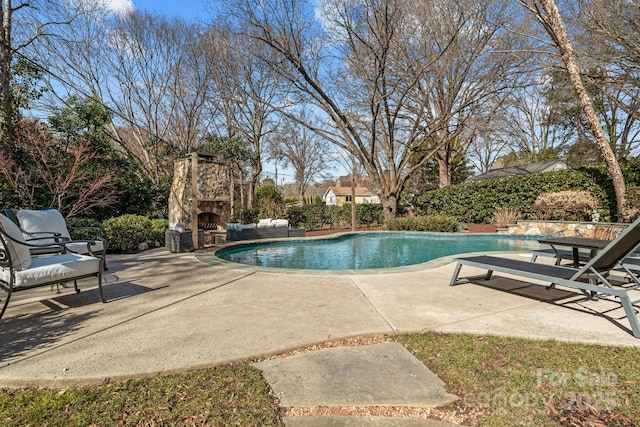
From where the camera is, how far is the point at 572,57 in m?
9.13

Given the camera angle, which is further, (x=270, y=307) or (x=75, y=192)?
(x=75, y=192)

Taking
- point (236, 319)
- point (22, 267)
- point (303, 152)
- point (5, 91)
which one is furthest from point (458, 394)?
point (303, 152)

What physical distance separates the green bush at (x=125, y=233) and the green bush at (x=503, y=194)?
12798mm

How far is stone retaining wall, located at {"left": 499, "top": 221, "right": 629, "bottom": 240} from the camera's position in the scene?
8562 mm

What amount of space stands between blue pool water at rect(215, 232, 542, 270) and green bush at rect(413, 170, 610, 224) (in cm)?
250

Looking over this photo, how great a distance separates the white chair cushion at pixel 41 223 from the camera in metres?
4.29

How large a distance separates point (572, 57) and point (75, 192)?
48.4ft

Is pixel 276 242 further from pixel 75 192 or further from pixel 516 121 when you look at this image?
pixel 516 121

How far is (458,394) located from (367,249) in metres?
7.76

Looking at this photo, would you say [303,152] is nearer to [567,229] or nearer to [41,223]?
[567,229]

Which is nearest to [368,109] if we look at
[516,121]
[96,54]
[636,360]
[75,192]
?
[75,192]

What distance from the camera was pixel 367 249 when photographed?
9555mm

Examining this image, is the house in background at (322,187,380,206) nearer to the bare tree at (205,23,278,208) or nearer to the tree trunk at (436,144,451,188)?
the tree trunk at (436,144,451,188)

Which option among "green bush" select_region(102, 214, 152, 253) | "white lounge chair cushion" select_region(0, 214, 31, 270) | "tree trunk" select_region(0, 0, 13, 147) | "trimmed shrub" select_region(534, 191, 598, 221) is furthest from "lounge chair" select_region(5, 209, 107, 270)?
"trimmed shrub" select_region(534, 191, 598, 221)
